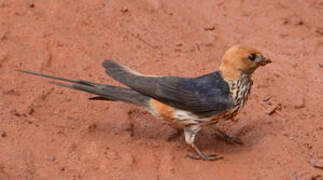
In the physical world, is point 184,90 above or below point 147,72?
above

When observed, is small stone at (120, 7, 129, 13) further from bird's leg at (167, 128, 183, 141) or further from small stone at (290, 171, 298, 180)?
small stone at (290, 171, 298, 180)

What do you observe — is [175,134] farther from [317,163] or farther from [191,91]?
[317,163]

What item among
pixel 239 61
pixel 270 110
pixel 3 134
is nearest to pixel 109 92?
pixel 3 134

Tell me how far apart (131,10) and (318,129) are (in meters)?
2.90

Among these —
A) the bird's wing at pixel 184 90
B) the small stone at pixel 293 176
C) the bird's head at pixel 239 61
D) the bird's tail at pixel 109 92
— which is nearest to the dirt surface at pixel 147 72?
the small stone at pixel 293 176

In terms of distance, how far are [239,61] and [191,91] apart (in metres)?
0.53

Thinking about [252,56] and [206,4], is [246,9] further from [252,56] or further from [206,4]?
[252,56]

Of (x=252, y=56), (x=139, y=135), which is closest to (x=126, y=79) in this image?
(x=139, y=135)

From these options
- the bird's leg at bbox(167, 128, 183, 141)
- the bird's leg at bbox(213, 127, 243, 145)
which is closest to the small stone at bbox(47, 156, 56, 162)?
the bird's leg at bbox(167, 128, 183, 141)

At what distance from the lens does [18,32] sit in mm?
6121

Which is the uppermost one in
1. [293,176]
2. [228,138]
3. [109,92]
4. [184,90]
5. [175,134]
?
[184,90]

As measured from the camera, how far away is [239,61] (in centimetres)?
485

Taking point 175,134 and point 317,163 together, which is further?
point 175,134

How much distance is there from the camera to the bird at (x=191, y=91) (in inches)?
191
